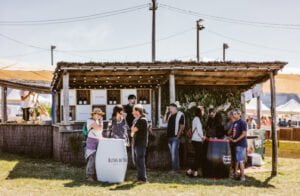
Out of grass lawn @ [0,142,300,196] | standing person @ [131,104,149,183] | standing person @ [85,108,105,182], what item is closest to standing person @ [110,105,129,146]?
standing person @ [85,108,105,182]

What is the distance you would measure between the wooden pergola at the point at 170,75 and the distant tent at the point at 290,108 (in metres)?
14.6

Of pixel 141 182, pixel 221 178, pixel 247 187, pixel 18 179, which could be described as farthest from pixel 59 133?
pixel 247 187

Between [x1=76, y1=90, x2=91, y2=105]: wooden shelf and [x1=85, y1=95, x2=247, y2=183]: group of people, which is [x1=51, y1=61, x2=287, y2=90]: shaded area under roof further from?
[x1=85, y1=95, x2=247, y2=183]: group of people

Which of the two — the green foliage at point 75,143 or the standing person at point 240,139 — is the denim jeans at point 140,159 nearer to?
the standing person at point 240,139

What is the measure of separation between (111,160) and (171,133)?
227cm

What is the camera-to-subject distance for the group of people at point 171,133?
10242 millimetres

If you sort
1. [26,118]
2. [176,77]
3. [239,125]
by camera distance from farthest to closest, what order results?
1. [26,118]
2. [176,77]
3. [239,125]

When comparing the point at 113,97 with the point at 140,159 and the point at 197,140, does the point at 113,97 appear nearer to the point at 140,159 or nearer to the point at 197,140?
the point at 197,140

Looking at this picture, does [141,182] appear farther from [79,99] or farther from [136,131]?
[79,99]

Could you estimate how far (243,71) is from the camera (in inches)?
539

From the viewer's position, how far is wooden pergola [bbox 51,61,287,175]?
12492 mm

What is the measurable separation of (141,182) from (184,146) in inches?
131

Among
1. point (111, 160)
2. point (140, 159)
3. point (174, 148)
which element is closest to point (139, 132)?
point (140, 159)

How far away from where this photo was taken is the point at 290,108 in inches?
1186
